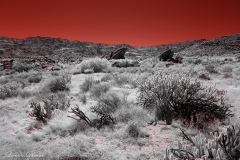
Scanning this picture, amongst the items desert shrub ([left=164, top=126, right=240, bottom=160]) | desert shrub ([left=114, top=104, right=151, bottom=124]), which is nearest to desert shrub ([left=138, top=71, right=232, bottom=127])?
desert shrub ([left=114, top=104, right=151, bottom=124])

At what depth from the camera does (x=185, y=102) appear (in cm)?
439

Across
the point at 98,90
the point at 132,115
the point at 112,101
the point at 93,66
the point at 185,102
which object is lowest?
the point at 132,115

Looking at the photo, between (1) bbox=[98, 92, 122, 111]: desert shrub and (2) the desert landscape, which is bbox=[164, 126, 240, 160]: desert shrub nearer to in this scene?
(2) the desert landscape

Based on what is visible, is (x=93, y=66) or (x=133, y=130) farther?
(x=93, y=66)

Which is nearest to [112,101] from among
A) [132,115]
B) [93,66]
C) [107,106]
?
[107,106]

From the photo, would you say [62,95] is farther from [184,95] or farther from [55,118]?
[184,95]

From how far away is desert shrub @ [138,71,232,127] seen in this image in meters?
Result: 4.21

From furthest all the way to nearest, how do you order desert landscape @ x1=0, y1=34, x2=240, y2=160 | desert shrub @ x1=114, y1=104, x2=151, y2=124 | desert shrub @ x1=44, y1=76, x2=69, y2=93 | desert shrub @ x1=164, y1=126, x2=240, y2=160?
desert shrub @ x1=44, y1=76, x2=69, y2=93, desert shrub @ x1=114, y1=104, x2=151, y2=124, desert landscape @ x1=0, y1=34, x2=240, y2=160, desert shrub @ x1=164, y1=126, x2=240, y2=160

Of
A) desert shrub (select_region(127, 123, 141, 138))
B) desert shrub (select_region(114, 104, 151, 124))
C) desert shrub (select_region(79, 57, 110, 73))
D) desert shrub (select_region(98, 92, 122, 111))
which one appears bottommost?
desert shrub (select_region(127, 123, 141, 138))

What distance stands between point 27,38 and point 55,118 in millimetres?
77884

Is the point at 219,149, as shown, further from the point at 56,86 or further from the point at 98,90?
the point at 56,86

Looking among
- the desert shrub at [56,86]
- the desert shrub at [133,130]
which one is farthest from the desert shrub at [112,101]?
the desert shrub at [56,86]

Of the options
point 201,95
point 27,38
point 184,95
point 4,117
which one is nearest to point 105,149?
point 184,95

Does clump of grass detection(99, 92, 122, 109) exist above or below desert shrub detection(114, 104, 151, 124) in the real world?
above
